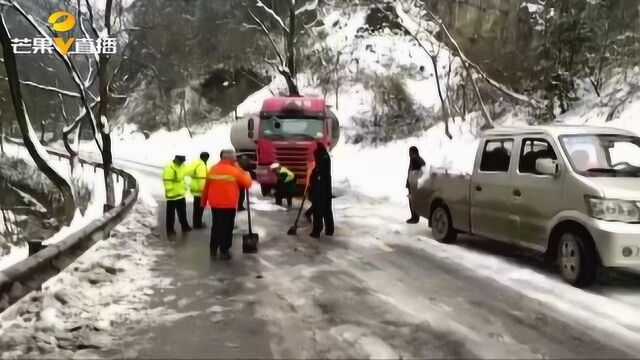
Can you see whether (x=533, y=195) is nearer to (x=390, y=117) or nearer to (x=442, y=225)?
(x=442, y=225)

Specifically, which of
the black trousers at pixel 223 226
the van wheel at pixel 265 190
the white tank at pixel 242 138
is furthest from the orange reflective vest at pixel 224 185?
the white tank at pixel 242 138

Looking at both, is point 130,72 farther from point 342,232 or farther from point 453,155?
point 342,232

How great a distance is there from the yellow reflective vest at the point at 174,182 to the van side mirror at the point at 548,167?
22.4 ft

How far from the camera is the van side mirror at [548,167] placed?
7863 millimetres

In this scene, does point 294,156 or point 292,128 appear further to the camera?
point 292,128

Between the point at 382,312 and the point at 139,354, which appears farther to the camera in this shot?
the point at 382,312

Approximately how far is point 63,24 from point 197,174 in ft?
56.3

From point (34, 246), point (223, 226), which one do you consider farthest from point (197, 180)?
point (34, 246)

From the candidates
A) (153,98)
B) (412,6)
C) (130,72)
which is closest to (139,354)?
(412,6)

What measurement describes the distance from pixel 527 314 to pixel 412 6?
93.6ft

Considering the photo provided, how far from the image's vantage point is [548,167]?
25.9 ft

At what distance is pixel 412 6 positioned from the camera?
32.7 meters

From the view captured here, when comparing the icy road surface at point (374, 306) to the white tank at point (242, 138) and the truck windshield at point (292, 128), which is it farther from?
the white tank at point (242, 138)

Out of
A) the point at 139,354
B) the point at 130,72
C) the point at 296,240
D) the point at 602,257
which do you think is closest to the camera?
the point at 139,354
